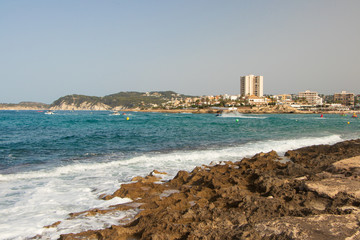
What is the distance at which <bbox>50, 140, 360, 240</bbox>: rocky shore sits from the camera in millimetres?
4113

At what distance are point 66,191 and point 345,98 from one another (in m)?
217

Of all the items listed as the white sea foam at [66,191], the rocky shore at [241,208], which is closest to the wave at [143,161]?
the white sea foam at [66,191]

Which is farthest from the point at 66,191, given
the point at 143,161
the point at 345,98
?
the point at 345,98

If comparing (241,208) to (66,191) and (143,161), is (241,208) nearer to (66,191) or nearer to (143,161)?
(66,191)

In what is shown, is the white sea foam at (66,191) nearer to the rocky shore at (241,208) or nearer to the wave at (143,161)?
the wave at (143,161)

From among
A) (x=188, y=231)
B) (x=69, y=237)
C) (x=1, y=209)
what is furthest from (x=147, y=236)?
(x=1, y=209)

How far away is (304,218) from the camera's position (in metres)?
4.46

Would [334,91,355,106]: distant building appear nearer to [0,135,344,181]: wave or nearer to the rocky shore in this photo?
[0,135,344,181]: wave

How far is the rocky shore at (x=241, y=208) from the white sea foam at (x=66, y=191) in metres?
0.44

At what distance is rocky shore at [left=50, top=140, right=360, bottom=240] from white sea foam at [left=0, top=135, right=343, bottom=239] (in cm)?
44

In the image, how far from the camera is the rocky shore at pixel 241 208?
162 inches

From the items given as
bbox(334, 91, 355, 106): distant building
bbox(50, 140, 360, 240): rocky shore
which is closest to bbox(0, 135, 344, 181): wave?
bbox(50, 140, 360, 240): rocky shore

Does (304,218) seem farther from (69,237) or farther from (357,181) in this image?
(69,237)

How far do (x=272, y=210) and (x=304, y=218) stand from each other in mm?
708
